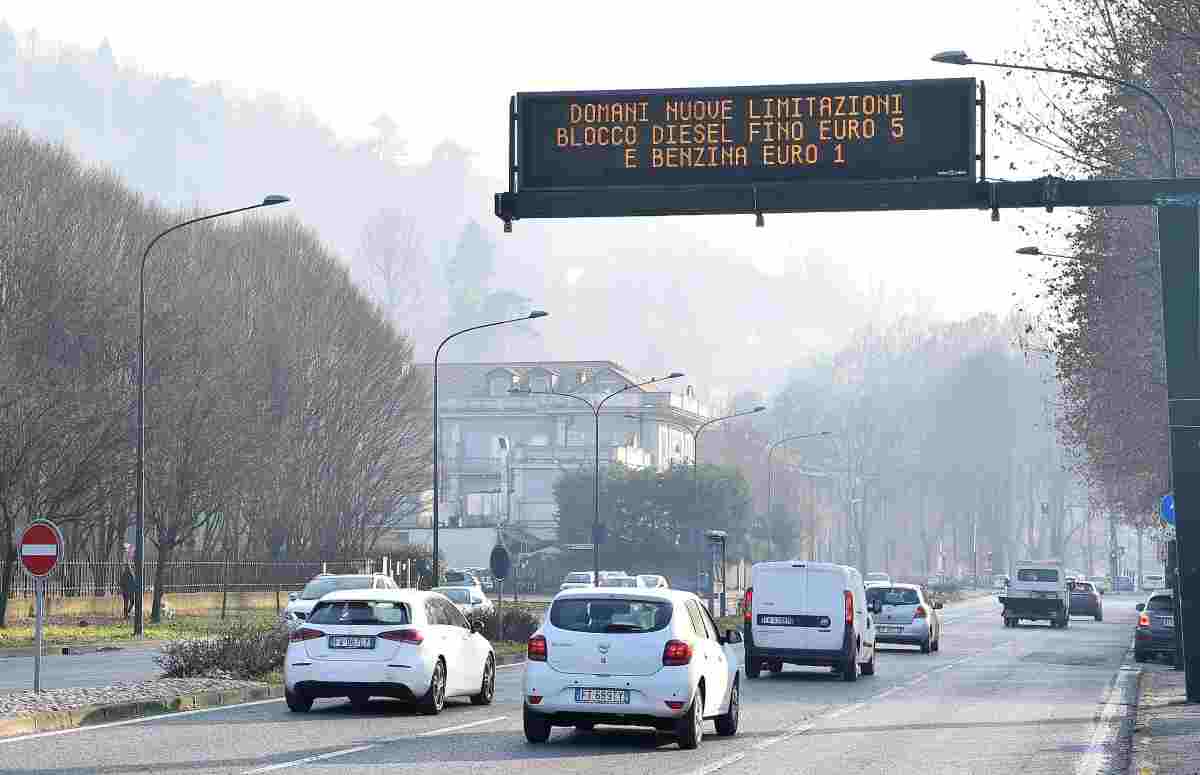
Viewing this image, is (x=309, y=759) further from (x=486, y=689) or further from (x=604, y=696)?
(x=486, y=689)

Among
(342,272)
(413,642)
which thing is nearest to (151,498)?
(342,272)

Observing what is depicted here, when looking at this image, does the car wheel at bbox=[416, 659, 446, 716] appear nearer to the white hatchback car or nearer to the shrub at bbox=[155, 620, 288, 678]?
the white hatchback car

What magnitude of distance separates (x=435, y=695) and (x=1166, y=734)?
8.40 metres

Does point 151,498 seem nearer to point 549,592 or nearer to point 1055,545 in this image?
point 549,592

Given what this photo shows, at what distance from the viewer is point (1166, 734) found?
20.8m

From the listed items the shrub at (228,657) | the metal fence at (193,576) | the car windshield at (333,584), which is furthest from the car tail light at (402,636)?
the metal fence at (193,576)

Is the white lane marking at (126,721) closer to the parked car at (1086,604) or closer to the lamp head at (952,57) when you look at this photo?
the lamp head at (952,57)

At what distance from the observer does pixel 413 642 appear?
22562mm

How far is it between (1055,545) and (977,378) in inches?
774

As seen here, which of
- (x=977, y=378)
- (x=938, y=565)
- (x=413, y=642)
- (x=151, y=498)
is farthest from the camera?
(x=938, y=565)

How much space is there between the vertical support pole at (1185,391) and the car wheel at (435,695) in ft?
30.2

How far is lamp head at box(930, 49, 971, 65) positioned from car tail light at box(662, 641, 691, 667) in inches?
386

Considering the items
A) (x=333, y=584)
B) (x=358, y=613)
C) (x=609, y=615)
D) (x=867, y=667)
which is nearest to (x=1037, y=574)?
(x=333, y=584)

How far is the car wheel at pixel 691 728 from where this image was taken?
738 inches
